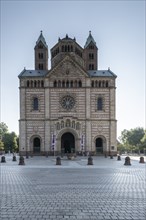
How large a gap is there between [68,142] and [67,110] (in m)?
6.70

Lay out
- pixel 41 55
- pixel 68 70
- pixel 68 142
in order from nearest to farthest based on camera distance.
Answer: pixel 68 70, pixel 68 142, pixel 41 55

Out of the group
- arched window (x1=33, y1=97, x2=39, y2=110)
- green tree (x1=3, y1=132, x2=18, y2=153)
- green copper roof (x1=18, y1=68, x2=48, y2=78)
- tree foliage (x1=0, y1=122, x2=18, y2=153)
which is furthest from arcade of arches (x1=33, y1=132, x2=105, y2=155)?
green tree (x1=3, y1=132, x2=18, y2=153)

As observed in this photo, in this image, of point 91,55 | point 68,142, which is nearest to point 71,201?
point 68,142

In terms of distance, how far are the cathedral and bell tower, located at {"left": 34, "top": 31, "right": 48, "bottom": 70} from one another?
34.0 ft

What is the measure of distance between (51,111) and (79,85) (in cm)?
756

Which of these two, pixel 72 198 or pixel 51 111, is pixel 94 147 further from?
pixel 72 198

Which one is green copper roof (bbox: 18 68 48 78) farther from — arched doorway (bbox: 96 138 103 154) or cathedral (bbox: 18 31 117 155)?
arched doorway (bbox: 96 138 103 154)

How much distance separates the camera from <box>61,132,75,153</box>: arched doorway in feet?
234

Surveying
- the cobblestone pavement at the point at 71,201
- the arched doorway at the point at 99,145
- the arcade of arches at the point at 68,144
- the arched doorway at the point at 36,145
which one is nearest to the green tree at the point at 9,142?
the arcade of arches at the point at 68,144

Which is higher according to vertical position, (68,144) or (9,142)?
(68,144)

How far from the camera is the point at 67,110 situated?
70250 mm

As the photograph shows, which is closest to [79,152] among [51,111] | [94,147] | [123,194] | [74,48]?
[94,147]

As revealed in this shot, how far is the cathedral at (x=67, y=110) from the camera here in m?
69.0

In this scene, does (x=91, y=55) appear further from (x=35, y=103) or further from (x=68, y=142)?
(x=68, y=142)
